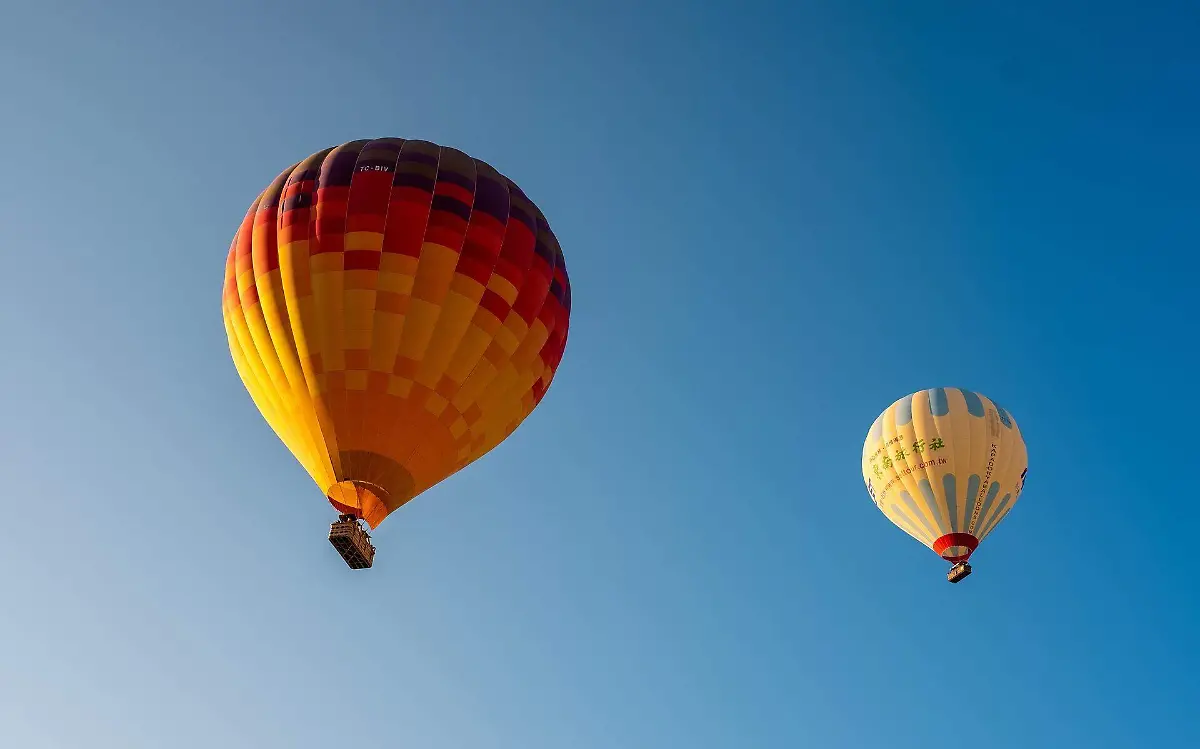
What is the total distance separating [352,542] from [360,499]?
73cm

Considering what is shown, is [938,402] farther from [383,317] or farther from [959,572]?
[383,317]

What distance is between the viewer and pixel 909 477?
23375 millimetres

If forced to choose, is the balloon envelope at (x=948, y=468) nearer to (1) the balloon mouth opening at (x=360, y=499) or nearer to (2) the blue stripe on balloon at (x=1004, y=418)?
(2) the blue stripe on balloon at (x=1004, y=418)

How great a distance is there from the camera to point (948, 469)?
2295 cm

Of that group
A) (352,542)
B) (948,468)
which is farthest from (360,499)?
(948,468)

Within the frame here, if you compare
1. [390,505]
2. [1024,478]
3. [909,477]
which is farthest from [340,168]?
[1024,478]

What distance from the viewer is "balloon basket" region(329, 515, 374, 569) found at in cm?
1480

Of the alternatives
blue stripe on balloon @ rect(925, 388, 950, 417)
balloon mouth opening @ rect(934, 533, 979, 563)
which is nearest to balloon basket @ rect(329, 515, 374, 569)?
balloon mouth opening @ rect(934, 533, 979, 563)

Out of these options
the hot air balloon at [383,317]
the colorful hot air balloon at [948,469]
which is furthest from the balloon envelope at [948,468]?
the hot air balloon at [383,317]

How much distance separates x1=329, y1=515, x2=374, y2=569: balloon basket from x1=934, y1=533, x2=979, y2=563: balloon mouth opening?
491 inches

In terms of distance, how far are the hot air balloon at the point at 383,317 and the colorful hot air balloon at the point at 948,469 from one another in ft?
32.1

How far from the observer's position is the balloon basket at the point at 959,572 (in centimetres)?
2236

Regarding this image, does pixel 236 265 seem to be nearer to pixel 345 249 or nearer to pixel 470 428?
pixel 345 249

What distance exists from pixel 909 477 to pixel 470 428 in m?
A: 10.8
